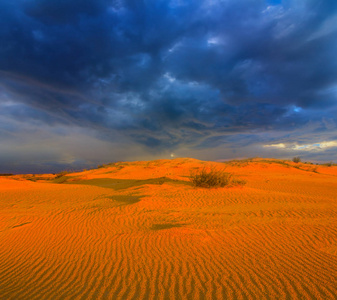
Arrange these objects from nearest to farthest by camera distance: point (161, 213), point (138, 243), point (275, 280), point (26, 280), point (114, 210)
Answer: point (275, 280) → point (26, 280) → point (138, 243) → point (161, 213) → point (114, 210)

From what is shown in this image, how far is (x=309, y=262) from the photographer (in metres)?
4.58

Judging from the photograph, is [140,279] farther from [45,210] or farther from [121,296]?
[45,210]

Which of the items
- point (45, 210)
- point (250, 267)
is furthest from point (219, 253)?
point (45, 210)

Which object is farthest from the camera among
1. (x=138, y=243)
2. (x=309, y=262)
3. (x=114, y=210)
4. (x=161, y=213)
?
(x=114, y=210)

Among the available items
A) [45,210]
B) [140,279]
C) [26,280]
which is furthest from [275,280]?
[45,210]

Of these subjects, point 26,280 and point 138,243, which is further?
point 138,243

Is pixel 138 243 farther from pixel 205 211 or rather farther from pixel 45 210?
pixel 45 210

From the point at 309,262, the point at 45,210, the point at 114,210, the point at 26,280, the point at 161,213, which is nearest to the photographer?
the point at 26,280

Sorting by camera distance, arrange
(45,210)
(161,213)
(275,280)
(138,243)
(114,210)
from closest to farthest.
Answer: (275,280), (138,243), (161,213), (114,210), (45,210)

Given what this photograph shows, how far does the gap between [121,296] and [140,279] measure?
1.94 feet

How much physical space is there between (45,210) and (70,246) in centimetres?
583

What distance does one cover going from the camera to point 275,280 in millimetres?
3906

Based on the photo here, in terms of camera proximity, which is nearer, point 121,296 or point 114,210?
point 121,296

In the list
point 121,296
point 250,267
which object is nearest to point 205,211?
point 250,267
